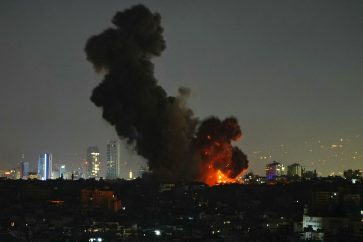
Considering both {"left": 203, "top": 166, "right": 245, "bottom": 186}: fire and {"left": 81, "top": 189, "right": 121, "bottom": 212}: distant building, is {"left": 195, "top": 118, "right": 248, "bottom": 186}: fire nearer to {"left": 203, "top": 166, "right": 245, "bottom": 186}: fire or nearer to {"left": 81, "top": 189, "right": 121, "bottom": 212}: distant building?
{"left": 203, "top": 166, "right": 245, "bottom": 186}: fire

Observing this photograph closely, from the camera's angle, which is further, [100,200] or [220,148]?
[100,200]

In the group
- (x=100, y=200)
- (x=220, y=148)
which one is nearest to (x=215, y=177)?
(x=220, y=148)

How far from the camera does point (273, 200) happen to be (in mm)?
79562

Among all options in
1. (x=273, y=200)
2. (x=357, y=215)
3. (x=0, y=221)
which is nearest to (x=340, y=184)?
(x=273, y=200)

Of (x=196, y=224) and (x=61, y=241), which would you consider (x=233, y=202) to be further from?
(x=61, y=241)

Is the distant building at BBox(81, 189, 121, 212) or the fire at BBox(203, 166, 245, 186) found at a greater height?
the fire at BBox(203, 166, 245, 186)

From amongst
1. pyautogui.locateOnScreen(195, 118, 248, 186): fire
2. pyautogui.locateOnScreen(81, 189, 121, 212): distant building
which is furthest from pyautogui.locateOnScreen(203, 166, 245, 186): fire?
pyautogui.locateOnScreen(81, 189, 121, 212): distant building

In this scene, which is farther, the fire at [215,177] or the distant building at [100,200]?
the distant building at [100,200]

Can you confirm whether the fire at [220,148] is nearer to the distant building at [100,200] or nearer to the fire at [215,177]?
the fire at [215,177]

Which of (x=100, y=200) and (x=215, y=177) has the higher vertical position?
(x=215, y=177)

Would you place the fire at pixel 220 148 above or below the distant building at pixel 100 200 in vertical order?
above

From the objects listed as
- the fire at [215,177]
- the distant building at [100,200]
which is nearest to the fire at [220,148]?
the fire at [215,177]

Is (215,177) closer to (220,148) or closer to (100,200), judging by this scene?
(220,148)

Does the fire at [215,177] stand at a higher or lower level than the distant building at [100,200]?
higher
